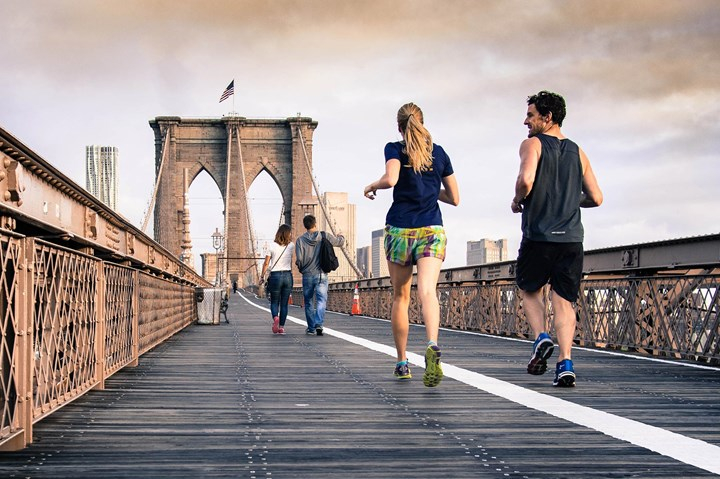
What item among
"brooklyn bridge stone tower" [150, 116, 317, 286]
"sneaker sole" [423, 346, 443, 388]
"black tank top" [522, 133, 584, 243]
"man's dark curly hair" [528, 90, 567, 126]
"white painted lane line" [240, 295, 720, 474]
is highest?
"brooklyn bridge stone tower" [150, 116, 317, 286]

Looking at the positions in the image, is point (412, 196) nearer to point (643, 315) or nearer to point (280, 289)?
point (643, 315)

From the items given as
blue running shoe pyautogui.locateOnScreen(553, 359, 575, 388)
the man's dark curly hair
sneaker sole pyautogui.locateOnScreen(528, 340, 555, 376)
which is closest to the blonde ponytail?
the man's dark curly hair

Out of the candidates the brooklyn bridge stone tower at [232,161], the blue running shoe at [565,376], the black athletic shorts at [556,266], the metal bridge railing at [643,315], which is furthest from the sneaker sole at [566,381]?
the brooklyn bridge stone tower at [232,161]

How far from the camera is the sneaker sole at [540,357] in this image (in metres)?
6.01

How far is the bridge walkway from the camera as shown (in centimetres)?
328

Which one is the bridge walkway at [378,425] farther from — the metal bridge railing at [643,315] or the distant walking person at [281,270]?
the distant walking person at [281,270]

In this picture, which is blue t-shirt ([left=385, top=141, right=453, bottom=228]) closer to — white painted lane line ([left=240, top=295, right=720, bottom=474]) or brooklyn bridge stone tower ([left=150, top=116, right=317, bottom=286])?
white painted lane line ([left=240, top=295, right=720, bottom=474])

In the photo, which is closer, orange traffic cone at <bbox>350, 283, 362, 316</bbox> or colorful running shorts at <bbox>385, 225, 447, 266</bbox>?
colorful running shorts at <bbox>385, 225, 447, 266</bbox>

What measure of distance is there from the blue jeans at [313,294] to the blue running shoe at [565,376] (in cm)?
716

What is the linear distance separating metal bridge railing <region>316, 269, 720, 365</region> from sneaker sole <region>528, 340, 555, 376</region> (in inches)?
77.3

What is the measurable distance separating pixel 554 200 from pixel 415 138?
931 millimetres

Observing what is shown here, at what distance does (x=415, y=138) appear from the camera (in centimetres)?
621

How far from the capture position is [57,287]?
4465mm

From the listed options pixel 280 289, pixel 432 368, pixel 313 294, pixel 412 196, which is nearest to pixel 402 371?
pixel 432 368
